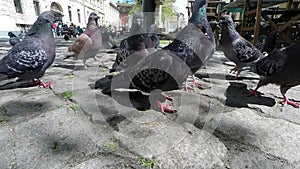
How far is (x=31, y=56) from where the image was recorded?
2.91 metres

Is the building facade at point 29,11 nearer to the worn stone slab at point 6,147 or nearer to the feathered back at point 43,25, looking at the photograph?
the feathered back at point 43,25

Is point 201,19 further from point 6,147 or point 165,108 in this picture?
point 6,147

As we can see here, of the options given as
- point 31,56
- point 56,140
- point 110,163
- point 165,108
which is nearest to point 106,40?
point 31,56

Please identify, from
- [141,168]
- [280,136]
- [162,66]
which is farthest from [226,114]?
[141,168]

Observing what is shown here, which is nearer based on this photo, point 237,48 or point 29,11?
point 237,48

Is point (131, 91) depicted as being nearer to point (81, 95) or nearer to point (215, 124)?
point (81, 95)

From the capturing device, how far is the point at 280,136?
1.71 m

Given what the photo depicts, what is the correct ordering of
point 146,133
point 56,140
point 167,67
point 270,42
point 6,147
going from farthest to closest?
point 270,42 → point 167,67 → point 146,133 → point 56,140 → point 6,147

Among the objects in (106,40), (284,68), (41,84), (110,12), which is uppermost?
(110,12)

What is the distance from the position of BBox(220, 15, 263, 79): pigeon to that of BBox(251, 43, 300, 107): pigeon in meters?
0.90

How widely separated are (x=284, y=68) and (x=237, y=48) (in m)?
1.35

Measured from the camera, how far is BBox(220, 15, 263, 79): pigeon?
144 inches

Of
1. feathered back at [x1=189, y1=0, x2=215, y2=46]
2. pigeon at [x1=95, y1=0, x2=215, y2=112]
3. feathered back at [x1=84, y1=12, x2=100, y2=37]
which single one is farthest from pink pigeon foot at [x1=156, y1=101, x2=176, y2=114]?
feathered back at [x1=84, y1=12, x2=100, y2=37]

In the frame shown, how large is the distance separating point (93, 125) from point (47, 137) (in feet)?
1.35
